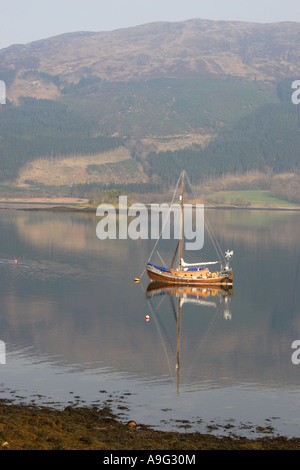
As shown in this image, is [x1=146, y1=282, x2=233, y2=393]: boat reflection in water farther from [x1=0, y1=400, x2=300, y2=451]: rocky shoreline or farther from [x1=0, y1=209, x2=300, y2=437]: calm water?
[x1=0, y1=400, x2=300, y2=451]: rocky shoreline

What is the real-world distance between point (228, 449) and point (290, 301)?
47812mm

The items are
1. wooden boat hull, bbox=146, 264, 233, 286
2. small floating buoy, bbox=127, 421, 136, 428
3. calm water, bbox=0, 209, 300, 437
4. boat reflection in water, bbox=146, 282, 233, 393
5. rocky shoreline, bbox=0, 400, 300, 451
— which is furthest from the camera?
wooden boat hull, bbox=146, 264, 233, 286

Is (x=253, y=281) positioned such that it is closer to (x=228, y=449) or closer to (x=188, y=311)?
(x=188, y=311)

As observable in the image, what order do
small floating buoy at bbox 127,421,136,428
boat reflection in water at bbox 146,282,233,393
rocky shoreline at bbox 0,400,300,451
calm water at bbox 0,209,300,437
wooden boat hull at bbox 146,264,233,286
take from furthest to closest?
wooden boat hull at bbox 146,264,233,286 < boat reflection in water at bbox 146,282,233,393 < calm water at bbox 0,209,300,437 < small floating buoy at bbox 127,421,136,428 < rocky shoreline at bbox 0,400,300,451

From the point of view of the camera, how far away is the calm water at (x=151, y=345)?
3638 centimetres

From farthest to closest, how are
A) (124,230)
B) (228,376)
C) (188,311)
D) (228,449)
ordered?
(124,230)
(188,311)
(228,376)
(228,449)

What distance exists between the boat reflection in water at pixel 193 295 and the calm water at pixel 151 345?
0.30 meters

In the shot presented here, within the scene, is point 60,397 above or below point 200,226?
below

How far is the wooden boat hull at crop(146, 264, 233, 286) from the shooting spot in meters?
78.7

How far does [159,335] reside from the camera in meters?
54.3

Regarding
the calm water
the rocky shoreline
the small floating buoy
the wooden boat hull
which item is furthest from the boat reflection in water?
the rocky shoreline

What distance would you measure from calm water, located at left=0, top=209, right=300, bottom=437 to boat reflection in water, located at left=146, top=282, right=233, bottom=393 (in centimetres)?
30

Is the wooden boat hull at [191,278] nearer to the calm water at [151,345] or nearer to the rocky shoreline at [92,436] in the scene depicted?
the calm water at [151,345]
